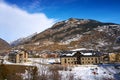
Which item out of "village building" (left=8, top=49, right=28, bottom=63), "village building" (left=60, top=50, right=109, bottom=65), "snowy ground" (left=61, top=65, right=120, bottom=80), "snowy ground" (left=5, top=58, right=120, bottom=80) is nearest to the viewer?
"snowy ground" (left=5, top=58, right=120, bottom=80)

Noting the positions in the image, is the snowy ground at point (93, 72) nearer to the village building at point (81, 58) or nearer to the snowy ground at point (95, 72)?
the snowy ground at point (95, 72)

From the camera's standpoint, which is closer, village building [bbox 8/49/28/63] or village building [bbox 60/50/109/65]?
village building [bbox 60/50/109/65]

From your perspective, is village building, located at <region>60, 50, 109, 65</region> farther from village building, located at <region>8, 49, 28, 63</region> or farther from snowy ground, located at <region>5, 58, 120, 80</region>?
snowy ground, located at <region>5, 58, 120, 80</region>

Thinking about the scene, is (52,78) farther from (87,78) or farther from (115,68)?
(115,68)

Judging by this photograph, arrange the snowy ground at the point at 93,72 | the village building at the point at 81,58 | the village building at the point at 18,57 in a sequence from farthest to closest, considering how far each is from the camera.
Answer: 1. the village building at the point at 18,57
2. the village building at the point at 81,58
3. the snowy ground at the point at 93,72

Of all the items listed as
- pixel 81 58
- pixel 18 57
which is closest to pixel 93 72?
pixel 81 58

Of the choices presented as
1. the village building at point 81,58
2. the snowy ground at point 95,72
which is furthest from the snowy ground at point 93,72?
the village building at point 81,58

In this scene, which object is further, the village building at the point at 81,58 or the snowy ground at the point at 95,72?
the village building at the point at 81,58

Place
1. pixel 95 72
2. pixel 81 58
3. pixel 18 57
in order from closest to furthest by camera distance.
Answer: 1. pixel 95 72
2. pixel 81 58
3. pixel 18 57

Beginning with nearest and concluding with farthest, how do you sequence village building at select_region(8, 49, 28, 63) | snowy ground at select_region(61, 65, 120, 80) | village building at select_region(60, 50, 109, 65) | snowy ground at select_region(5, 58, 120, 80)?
snowy ground at select_region(5, 58, 120, 80)
snowy ground at select_region(61, 65, 120, 80)
village building at select_region(60, 50, 109, 65)
village building at select_region(8, 49, 28, 63)

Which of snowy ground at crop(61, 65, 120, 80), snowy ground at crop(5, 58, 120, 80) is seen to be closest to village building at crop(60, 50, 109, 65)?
snowy ground at crop(5, 58, 120, 80)

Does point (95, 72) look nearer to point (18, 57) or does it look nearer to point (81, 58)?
point (81, 58)

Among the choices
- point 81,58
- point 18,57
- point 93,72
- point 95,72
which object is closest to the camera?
point 93,72

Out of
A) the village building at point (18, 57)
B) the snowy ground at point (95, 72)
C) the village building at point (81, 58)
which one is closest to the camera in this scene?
the snowy ground at point (95, 72)
